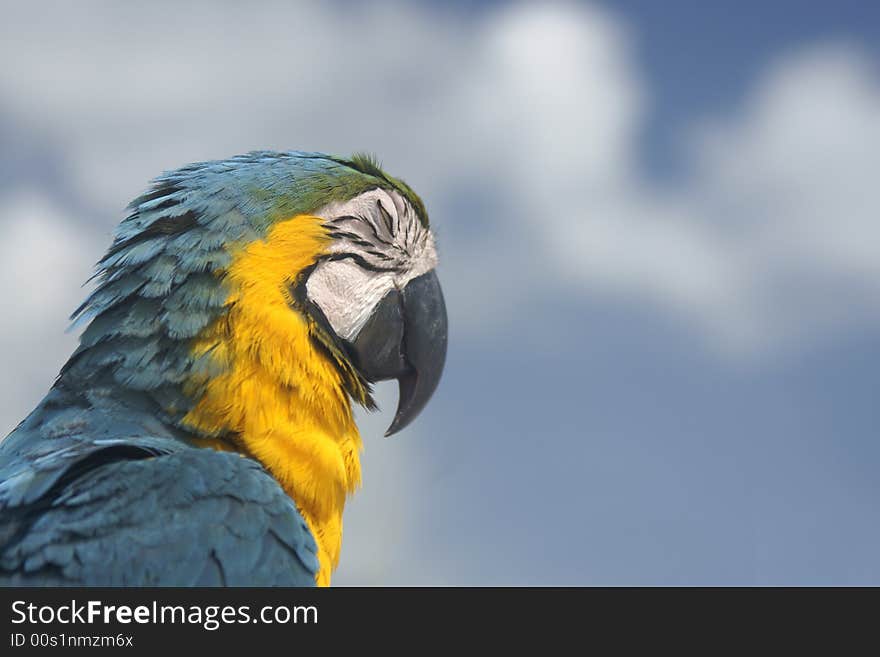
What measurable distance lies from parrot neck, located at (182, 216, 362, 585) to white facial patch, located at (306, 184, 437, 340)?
0.15m

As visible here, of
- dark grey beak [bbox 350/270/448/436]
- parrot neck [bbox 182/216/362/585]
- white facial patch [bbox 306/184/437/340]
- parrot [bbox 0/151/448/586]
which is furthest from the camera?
dark grey beak [bbox 350/270/448/436]

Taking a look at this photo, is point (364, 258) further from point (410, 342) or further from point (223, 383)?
point (223, 383)

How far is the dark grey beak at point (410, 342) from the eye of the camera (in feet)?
10.2

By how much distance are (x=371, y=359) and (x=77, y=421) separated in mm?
901

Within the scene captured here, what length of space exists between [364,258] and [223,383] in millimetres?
712

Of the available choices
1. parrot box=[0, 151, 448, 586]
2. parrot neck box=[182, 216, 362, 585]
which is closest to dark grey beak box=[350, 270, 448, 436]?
parrot box=[0, 151, 448, 586]

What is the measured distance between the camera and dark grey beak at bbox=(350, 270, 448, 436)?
3109mm

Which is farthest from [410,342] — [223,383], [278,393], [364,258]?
[223,383]

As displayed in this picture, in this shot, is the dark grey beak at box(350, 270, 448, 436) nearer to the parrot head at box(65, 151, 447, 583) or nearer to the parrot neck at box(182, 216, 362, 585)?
the parrot head at box(65, 151, 447, 583)

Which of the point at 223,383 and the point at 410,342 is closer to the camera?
the point at 223,383

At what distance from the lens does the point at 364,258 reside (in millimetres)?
3082

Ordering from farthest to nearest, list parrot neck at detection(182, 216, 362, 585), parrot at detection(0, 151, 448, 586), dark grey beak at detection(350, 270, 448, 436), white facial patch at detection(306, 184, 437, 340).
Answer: dark grey beak at detection(350, 270, 448, 436)
white facial patch at detection(306, 184, 437, 340)
parrot neck at detection(182, 216, 362, 585)
parrot at detection(0, 151, 448, 586)
